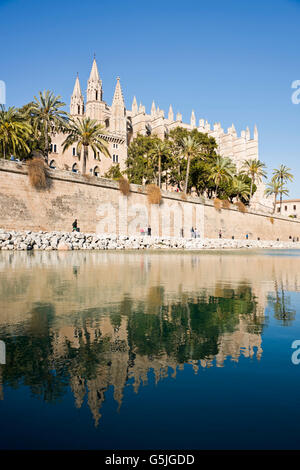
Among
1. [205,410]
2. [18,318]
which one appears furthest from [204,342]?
[18,318]

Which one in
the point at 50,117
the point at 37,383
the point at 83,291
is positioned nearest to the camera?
the point at 37,383

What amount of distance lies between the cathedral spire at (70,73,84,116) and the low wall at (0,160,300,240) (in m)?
47.9

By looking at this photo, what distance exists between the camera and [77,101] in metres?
79.1

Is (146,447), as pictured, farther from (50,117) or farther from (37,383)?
(50,117)

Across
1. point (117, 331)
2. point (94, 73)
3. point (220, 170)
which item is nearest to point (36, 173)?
point (117, 331)

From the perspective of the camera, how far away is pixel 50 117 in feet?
101

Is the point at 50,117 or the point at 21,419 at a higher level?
the point at 50,117

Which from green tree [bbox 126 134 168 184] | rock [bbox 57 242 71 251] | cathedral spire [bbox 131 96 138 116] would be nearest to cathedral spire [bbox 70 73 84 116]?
cathedral spire [bbox 131 96 138 116]

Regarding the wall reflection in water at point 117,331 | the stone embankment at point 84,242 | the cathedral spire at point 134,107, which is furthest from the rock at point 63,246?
the cathedral spire at point 134,107

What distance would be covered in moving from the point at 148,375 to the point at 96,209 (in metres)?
28.2

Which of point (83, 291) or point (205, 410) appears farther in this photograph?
point (83, 291)

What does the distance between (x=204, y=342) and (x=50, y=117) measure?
30.8m

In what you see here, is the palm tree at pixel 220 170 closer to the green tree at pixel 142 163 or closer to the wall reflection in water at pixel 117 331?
the green tree at pixel 142 163
